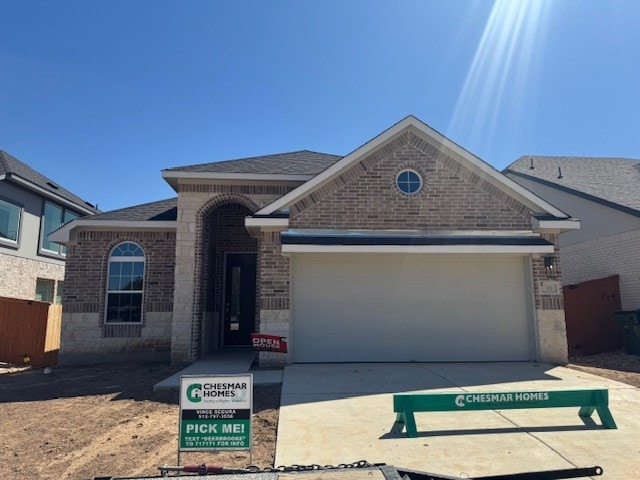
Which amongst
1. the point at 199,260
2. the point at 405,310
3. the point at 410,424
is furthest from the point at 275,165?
the point at 410,424

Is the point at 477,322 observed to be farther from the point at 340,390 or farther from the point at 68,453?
the point at 68,453

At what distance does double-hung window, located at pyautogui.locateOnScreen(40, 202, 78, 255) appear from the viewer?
18875mm

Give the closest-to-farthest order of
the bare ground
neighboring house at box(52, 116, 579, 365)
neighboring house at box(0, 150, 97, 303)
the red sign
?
1. the bare ground
2. the red sign
3. neighboring house at box(52, 116, 579, 365)
4. neighboring house at box(0, 150, 97, 303)

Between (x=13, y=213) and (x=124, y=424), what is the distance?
47.4ft

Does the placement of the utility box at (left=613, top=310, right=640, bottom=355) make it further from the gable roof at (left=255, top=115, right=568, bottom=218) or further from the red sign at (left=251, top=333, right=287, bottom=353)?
the red sign at (left=251, top=333, right=287, bottom=353)

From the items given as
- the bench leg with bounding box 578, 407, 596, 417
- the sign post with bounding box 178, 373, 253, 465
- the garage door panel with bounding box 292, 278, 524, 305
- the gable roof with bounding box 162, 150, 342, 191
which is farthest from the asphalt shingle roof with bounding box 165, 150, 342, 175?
the sign post with bounding box 178, 373, 253, 465

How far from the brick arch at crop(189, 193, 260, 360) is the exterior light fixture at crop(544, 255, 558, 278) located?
23.7ft

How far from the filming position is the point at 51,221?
19.5m

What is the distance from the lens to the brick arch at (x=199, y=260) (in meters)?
11.5

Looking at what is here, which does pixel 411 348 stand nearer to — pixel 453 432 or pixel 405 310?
pixel 405 310

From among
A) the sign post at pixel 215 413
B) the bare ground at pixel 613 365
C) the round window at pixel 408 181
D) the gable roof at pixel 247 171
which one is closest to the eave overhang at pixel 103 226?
the gable roof at pixel 247 171

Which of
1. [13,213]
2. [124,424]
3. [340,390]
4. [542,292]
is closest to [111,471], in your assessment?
[124,424]

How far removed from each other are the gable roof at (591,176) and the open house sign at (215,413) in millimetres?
13530

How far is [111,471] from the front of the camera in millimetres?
4457
